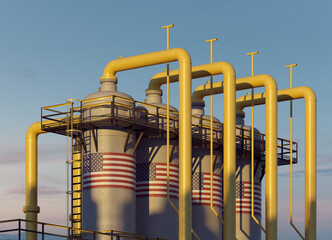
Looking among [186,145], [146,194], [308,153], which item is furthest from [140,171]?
[308,153]

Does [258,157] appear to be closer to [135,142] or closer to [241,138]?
[241,138]

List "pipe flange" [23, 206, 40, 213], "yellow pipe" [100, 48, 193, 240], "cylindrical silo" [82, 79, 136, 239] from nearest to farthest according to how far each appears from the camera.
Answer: "yellow pipe" [100, 48, 193, 240], "cylindrical silo" [82, 79, 136, 239], "pipe flange" [23, 206, 40, 213]

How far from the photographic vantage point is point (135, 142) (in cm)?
4859

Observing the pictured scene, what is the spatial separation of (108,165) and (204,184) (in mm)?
9190

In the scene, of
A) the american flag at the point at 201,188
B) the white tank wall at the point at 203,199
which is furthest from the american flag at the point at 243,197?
the american flag at the point at 201,188

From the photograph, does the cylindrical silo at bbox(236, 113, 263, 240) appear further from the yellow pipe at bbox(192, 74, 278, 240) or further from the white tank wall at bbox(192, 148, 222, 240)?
the yellow pipe at bbox(192, 74, 278, 240)

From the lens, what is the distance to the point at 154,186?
49594 mm

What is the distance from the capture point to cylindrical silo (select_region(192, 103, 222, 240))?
53312 millimetres

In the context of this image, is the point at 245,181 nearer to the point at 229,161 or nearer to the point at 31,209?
the point at 229,161

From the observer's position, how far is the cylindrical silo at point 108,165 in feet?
152

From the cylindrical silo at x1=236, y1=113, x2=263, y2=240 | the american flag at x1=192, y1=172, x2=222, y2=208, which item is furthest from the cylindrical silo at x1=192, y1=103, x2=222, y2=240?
the cylindrical silo at x1=236, y1=113, x2=263, y2=240

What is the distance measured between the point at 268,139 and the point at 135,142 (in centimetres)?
769

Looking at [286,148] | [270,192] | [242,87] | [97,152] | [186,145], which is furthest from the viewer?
[286,148]

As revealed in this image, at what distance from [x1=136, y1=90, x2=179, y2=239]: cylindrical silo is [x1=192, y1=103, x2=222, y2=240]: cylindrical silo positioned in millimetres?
3181
